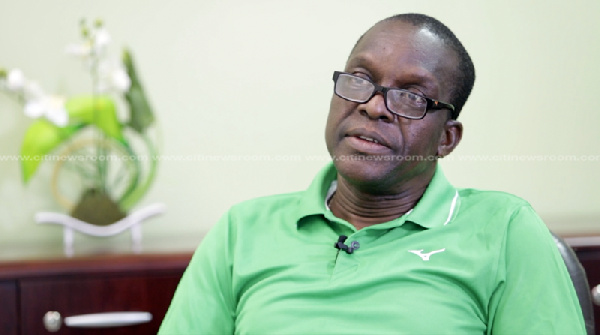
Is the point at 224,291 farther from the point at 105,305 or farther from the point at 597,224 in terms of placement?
the point at 597,224

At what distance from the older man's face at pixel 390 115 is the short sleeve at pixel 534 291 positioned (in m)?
0.23

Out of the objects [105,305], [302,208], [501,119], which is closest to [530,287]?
[302,208]

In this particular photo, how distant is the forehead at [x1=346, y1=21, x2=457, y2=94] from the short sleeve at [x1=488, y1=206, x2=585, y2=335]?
305 mm

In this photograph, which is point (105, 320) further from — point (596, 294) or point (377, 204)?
point (596, 294)

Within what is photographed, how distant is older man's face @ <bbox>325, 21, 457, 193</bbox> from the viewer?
128 cm

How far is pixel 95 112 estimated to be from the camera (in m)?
1.94

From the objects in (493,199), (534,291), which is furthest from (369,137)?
(534,291)

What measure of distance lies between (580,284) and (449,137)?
0.35m

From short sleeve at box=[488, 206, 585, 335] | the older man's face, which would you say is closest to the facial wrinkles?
the older man's face

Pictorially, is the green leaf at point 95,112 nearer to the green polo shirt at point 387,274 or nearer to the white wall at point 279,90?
the white wall at point 279,90

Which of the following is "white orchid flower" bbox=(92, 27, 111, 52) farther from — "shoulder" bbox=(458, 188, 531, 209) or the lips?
"shoulder" bbox=(458, 188, 531, 209)

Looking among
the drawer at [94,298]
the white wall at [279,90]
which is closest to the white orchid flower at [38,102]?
the white wall at [279,90]

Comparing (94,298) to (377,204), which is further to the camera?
(94,298)

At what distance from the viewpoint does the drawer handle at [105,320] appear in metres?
1.70
